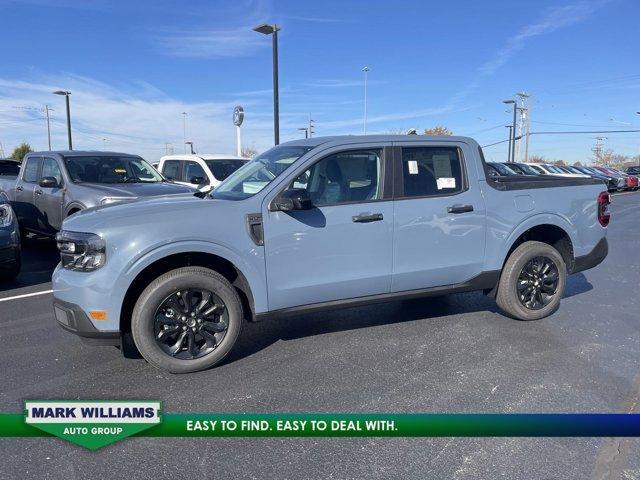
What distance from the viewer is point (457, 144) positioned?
483 cm

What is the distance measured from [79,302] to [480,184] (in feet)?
11.8

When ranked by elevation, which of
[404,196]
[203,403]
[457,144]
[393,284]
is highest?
[457,144]

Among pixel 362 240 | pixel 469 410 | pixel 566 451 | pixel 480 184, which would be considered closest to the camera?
pixel 566 451

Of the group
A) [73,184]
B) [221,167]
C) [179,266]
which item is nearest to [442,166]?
[179,266]

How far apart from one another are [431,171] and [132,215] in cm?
263

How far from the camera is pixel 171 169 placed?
12008 mm

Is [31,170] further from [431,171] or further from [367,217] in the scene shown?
[431,171]

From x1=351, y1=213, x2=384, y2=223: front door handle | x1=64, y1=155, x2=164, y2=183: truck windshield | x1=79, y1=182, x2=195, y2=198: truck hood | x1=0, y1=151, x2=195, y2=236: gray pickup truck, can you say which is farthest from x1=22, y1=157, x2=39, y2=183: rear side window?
x1=351, y1=213, x2=384, y2=223: front door handle

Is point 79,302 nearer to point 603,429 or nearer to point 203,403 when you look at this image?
point 203,403

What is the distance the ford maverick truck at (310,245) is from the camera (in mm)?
3709

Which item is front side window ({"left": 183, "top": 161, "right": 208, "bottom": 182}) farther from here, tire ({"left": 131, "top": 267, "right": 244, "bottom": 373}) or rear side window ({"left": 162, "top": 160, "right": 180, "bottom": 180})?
tire ({"left": 131, "top": 267, "right": 244, "bottom": 373})

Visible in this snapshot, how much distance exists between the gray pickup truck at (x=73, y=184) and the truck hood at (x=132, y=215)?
11.0ft

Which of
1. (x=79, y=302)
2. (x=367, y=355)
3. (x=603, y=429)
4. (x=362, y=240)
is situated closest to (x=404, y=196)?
(x=362, y=240)

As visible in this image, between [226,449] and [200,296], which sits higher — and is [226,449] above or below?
below
